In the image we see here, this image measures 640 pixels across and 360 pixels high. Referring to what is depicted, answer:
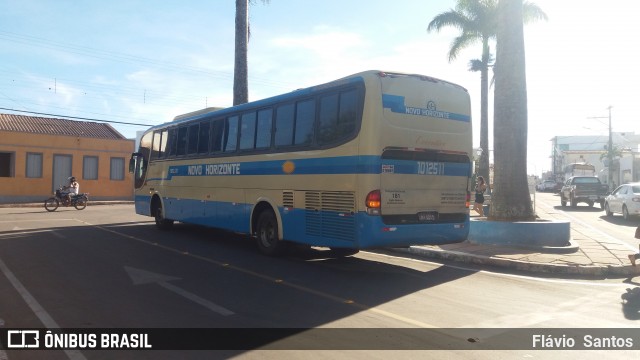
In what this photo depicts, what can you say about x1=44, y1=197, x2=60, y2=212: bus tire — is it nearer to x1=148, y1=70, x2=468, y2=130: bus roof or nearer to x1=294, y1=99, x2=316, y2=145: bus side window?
x1=148, y1=70, x2=468, y2=130: bus roof

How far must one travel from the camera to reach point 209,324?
5789 mm

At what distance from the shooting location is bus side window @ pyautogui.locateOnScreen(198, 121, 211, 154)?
13.4 meters

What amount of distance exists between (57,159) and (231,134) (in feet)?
87.6

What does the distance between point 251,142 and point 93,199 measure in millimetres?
28271

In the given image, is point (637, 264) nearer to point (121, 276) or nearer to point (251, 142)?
point (251, 142)

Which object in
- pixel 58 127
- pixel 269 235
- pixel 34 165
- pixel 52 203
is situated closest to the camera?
pixel 269 235

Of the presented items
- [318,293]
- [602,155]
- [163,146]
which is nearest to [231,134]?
[163,146]

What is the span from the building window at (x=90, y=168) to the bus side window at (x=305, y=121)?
29847 millimetres

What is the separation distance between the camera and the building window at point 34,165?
1288 inches

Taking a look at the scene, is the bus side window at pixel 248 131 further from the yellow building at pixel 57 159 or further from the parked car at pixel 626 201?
the yellow building at pixel 57 159

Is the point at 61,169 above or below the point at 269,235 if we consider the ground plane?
above

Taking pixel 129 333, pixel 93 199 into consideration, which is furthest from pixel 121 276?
pixel 93 199

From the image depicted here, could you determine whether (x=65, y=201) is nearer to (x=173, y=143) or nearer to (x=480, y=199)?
(x=173, y=143)

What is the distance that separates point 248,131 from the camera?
11.6m
